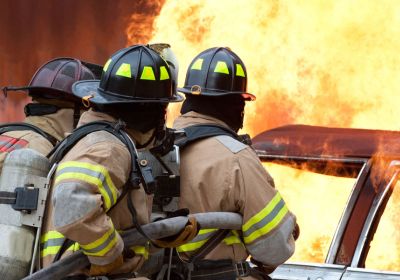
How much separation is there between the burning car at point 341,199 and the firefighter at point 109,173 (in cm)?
145

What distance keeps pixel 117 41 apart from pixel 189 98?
22.6 feet

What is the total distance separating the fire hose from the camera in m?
3.51

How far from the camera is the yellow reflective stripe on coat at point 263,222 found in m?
4.36

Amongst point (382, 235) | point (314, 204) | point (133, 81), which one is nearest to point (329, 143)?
point (314, 204)

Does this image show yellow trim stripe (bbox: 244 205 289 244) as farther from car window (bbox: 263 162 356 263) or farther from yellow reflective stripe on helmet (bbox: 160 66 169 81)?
yellow reflective stripe on helmet (bbox: 160 66 169 81)

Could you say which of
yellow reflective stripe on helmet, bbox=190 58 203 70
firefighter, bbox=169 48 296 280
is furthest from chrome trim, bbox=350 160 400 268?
yellow reflective stripe on helmet, bbox=190 58 203 70

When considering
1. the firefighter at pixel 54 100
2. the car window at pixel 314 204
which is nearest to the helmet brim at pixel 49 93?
the firefighter at pixel 54 100

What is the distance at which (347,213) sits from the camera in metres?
4.96

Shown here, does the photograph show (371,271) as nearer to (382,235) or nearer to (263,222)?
(382,235)

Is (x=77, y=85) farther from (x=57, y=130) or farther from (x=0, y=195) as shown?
(x=57, y=130)

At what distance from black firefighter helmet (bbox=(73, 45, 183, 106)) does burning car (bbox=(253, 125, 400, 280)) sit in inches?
59.0

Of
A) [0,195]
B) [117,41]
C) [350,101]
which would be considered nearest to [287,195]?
[0,195]

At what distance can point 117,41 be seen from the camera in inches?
457

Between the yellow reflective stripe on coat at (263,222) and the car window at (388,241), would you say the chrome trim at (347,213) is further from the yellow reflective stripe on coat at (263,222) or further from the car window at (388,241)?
the yellow reflective stripe on coat at (263,222)
